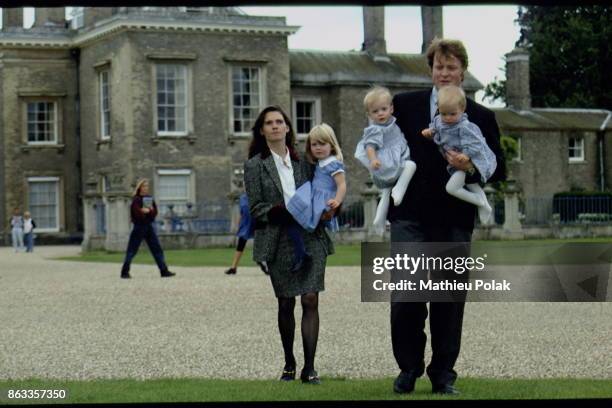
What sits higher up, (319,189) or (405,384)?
(319,189)

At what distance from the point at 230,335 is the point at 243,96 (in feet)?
105

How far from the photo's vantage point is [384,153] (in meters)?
7.45

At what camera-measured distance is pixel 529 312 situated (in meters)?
14.2

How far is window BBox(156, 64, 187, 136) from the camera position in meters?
42.6

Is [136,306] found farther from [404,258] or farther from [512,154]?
[512,154]

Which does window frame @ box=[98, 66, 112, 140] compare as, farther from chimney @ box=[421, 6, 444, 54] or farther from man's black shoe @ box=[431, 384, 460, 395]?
man's black shoe @ box=[431, 384, 460, 395]

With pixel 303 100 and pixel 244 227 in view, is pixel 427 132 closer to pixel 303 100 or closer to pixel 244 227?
pixel 244 227

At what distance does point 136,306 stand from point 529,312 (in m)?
4.27

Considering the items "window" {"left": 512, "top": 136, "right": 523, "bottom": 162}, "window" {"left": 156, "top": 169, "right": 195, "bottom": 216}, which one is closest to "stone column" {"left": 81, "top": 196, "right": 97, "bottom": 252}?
"window" {"left": 156, "top": 169, "right": 195, "bottom": 216}

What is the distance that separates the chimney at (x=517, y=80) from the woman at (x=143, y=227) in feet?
90.9

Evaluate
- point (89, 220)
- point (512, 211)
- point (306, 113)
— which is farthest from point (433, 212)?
point (306, 113)

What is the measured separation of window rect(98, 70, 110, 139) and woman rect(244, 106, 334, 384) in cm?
3596

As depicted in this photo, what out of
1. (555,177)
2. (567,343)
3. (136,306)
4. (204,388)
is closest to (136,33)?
(555,177)

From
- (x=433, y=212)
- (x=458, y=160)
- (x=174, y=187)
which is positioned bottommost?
(x=433, y=212)
